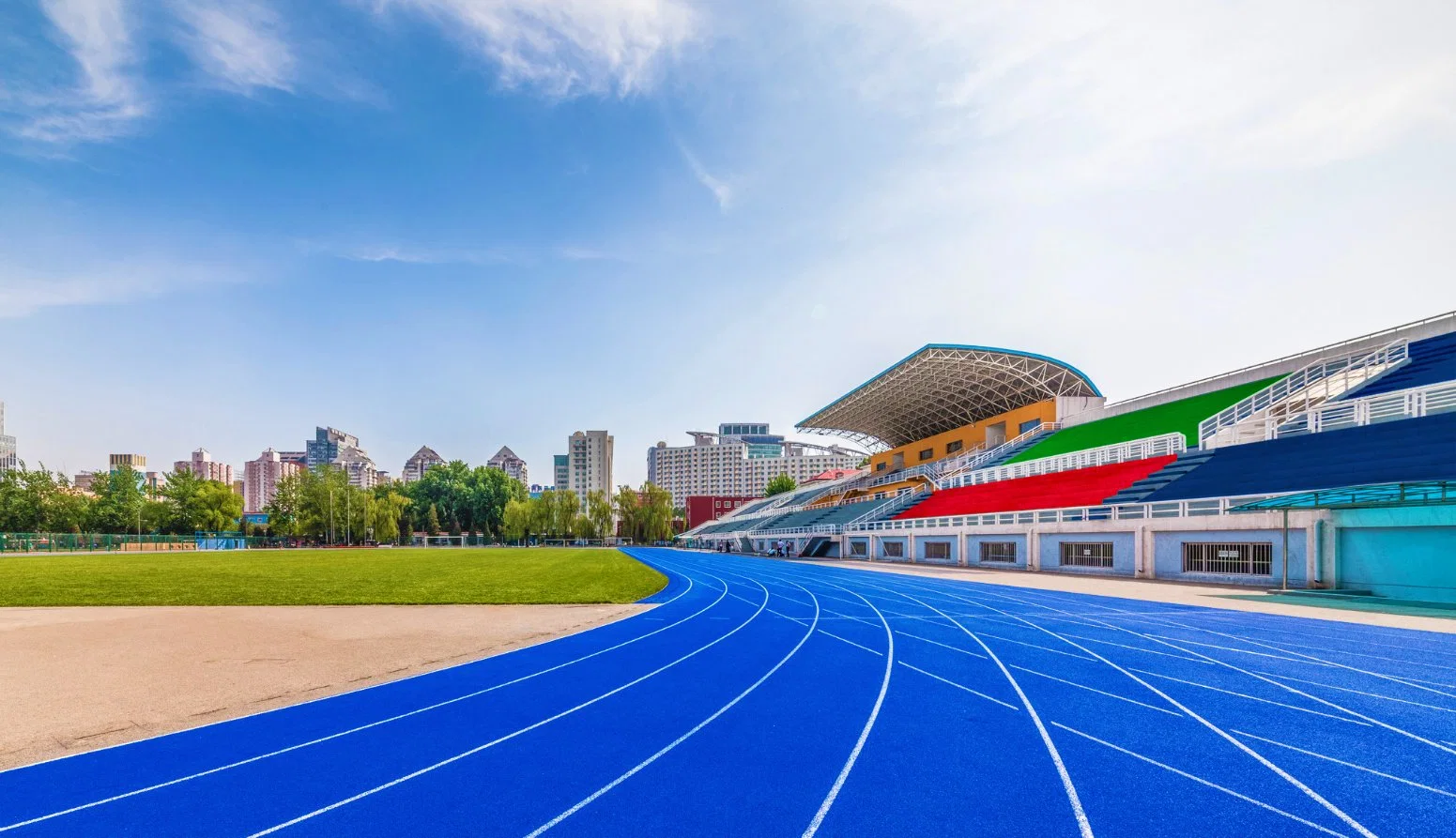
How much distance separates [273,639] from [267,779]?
24.3ft

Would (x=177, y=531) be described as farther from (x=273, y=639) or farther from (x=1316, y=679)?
(x=1316, y=679)

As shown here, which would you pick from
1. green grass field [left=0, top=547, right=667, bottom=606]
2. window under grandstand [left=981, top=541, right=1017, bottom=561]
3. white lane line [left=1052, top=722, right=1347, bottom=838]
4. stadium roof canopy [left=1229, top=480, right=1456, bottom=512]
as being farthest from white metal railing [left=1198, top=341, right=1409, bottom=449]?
white lane line [left=1052, top=722, right=1347, bottom=838]

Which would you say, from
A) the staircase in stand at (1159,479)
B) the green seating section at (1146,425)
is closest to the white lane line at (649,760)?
the staircase in stand at (1159,479)

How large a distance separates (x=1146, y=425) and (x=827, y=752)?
40.0m

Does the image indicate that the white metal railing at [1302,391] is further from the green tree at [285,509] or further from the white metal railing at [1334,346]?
the green tree at [285,509]

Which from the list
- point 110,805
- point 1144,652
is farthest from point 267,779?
point 1144,652

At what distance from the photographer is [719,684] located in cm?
820

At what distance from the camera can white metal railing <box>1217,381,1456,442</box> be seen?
827 inches

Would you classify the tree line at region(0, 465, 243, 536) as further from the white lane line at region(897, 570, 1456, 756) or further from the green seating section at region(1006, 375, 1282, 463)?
the white lane line at region(897, 570, 1456, 756)

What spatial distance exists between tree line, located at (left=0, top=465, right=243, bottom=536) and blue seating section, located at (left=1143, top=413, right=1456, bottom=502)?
94.0 meters

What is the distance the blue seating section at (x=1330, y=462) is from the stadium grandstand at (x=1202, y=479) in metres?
0.07

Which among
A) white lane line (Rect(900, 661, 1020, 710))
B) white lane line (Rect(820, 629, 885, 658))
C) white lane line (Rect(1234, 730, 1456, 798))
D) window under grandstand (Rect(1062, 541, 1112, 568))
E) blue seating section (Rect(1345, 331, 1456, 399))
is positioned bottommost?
window under grandstand (Rect(1062, 541, 1112, 568))

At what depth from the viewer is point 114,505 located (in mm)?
77000

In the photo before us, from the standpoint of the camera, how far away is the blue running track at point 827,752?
15.1ft
